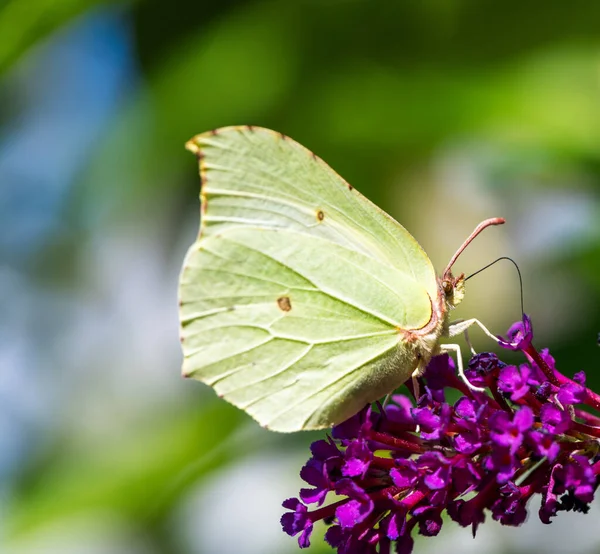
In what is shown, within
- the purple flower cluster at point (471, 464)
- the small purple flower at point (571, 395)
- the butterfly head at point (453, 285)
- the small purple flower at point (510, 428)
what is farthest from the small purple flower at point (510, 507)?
the butterfly head at point (453, 285)

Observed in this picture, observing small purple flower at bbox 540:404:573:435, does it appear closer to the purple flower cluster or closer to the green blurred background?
the purple flower cluster

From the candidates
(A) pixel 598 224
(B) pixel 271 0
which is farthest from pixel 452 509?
(B) pixel 271 0

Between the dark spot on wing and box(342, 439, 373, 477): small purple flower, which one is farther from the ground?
the dark spot on wing

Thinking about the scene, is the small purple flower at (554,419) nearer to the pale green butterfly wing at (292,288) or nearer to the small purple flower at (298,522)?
the pale green butterfly wing at (292,288)

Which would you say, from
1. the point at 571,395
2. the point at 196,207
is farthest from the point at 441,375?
the point at 196,207

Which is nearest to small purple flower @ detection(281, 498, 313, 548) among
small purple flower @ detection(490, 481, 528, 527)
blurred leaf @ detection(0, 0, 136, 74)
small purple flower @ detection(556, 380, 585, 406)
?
small purple flower @ detection(490, 481, 528, 527)

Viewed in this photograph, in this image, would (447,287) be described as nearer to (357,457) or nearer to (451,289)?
(451,289)

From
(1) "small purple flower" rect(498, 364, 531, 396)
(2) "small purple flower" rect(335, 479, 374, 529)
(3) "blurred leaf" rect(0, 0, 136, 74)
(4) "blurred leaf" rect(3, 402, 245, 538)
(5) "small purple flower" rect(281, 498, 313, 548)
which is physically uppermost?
(3) "blurred leaf" rect(0, 0, 136, 74)
